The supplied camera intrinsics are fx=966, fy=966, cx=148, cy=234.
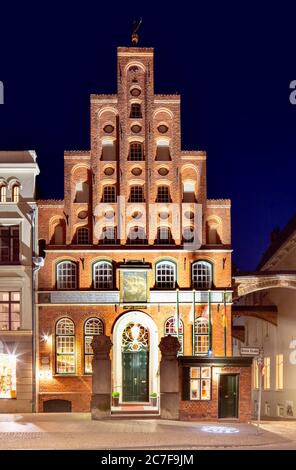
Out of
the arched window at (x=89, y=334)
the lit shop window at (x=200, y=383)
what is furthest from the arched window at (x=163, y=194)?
the lit shop window at (x=200, y=383)

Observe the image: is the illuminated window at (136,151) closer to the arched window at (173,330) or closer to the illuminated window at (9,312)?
the arched window at (173,330)

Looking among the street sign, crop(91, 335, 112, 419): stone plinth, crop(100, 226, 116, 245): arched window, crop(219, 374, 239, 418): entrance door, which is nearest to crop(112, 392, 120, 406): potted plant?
crop(91, 335, 112, 419): stone plinth

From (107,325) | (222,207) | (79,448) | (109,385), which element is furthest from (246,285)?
(79,448)

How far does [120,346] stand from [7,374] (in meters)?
5.39

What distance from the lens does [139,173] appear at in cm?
4656

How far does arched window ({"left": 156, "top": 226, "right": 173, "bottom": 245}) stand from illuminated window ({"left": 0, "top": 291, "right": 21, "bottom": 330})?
7.24 meters

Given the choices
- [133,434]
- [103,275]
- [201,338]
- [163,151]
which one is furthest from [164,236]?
[133,434]

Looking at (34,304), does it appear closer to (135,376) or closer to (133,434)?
(135,376)

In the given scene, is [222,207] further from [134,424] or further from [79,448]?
[79,448]

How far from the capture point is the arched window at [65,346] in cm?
4509

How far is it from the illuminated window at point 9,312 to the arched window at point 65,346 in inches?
77.2

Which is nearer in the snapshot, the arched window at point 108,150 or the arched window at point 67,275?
the arched window at point 67,275

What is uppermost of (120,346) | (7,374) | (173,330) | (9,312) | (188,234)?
(188,234)

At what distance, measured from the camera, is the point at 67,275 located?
150 ft
